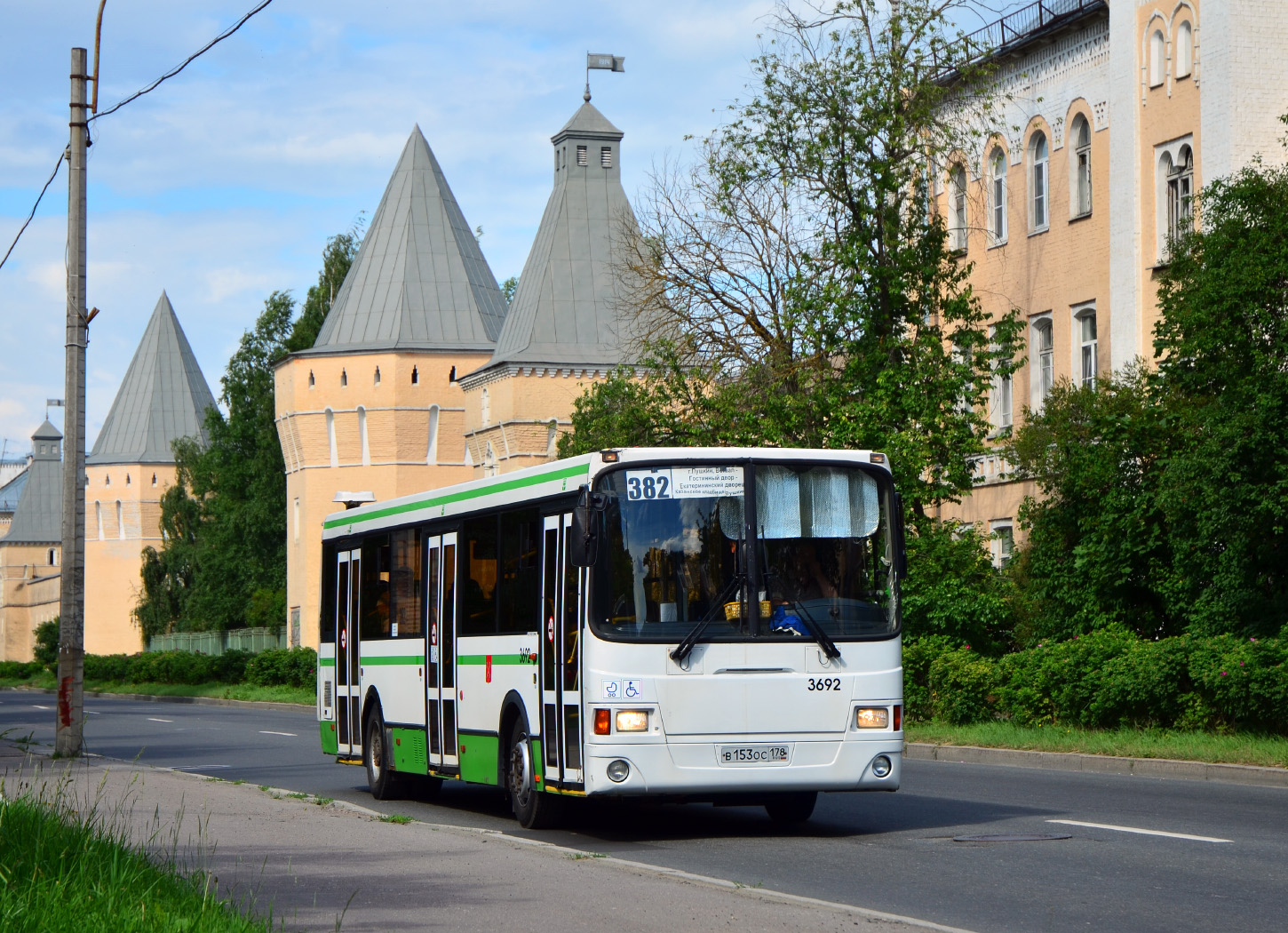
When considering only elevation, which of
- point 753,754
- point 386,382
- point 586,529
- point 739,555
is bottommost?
point 753,754

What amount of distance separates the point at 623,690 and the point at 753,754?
1049mm

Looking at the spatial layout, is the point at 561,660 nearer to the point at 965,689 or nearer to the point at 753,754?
the point at 753,754

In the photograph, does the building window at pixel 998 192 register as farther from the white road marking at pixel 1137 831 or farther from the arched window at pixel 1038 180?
the white road marking at pixel 1137 831

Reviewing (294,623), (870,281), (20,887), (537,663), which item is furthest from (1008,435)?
(294,623)

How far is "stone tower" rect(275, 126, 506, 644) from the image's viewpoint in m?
75.0


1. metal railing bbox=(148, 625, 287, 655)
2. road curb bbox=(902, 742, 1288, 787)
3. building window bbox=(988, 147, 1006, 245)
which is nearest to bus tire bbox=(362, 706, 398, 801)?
road curb bbox=(902, 742, 1288, 787)

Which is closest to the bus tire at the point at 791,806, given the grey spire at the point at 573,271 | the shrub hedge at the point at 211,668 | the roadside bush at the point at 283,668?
the roadside bush at the point at 283,668

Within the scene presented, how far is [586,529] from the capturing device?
509 inches

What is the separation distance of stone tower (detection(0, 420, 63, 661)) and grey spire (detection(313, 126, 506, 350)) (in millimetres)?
79771

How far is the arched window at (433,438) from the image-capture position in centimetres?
7500

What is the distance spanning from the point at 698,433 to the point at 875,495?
18.2 m

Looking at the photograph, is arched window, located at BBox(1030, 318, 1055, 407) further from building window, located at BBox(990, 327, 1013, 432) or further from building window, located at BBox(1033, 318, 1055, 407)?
building window, located at BBox(990, 327, 1013, 432)

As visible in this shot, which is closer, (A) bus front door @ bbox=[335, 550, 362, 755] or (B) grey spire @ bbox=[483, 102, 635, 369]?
(A) bus front door @ bbox=[335, 550, 362, 755]

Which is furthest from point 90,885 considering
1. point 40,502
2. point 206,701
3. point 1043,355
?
point 40,502
